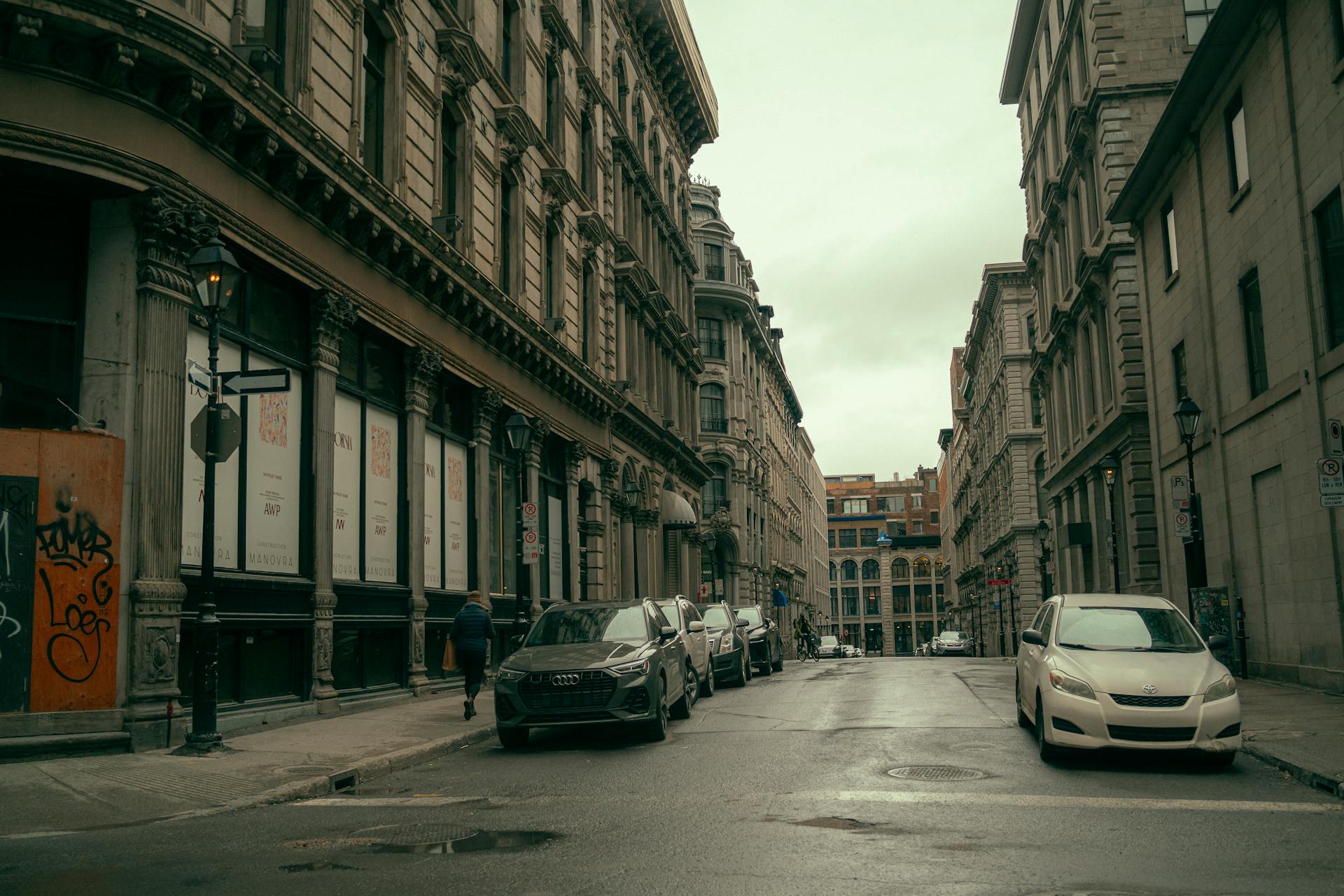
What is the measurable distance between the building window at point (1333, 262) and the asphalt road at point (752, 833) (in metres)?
8.63

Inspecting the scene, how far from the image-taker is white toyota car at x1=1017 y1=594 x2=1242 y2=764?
1090 centimetres

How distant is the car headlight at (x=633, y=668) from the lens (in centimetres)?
1368

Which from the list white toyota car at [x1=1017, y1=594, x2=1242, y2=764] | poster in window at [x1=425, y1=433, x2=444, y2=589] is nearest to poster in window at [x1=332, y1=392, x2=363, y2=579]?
poster in window at [x1=425, y1=433, x2=444, y2=589]

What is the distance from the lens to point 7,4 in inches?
460

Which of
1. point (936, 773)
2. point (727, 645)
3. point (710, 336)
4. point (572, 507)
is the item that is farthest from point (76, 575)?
point (710, 336)

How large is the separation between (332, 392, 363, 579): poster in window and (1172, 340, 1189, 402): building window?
18.3 meters

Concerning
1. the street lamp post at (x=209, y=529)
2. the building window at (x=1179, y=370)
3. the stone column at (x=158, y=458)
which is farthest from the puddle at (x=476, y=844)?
the building window at (x=1179, y=370)

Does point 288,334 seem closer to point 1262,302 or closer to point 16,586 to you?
point 16,586

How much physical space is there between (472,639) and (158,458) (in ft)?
17.9

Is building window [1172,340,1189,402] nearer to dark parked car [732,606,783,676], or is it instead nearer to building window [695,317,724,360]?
dark parked car [732,606,783,676]

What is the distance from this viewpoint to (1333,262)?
1798 centimetres

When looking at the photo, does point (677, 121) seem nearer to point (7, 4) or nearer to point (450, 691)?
point (450, 691)

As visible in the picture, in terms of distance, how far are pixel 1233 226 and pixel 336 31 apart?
16.0 metres

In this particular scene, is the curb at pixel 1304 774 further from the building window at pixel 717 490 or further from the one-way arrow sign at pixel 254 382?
the building window at pixel 717 490
